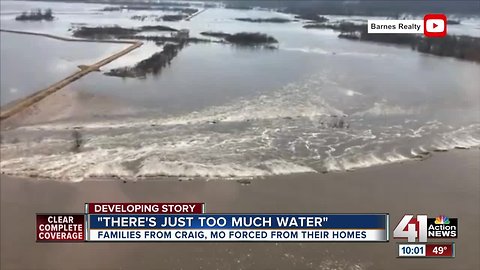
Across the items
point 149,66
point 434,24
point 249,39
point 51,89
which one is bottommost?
point 51,89

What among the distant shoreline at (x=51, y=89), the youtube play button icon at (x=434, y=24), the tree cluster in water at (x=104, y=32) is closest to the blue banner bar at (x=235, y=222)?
the youtube play button icon at (x=434, y=24)

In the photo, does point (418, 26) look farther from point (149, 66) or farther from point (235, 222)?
point (149, 66)

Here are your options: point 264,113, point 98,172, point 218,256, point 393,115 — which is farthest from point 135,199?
point 393,115

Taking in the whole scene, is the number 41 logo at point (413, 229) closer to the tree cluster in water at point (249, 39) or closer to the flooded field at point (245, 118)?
the flooded field at point (245, 118)

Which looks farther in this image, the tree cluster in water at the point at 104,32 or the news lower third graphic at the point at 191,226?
the tree cluster in water at the point at 104,32

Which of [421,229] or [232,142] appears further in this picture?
[232,142]

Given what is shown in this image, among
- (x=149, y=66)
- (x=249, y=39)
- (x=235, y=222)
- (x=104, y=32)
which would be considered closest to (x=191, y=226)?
(x=235, y=222)
